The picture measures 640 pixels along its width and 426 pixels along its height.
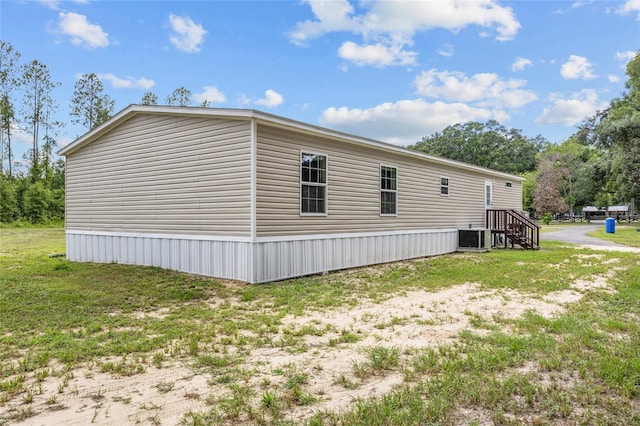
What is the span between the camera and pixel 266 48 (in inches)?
634

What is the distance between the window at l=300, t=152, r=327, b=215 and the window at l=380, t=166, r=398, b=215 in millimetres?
2266

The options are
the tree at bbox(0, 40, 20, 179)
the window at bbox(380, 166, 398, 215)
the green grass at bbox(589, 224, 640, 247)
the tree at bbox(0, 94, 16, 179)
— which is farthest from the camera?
the tree at bbox(0, 94, 16, 179)

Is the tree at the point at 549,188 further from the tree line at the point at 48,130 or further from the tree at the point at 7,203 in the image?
the tree at the point at 7,203

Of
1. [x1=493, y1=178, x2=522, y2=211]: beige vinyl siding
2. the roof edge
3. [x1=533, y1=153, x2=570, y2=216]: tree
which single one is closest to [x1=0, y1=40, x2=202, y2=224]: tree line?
the roof edge

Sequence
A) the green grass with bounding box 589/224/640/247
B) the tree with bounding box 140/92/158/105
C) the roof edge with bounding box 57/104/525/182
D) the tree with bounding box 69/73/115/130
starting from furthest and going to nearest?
the tree with bounding box 140/92/158/105
the tree with bounding box 69/73/115/130
the green grass with bounding box 589/224/640/247
the roof edge with bounding box 57/104/525/182

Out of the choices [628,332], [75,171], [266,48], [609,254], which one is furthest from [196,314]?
[266,48]

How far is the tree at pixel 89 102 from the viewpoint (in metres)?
28.4

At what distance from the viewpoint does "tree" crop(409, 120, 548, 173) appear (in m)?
47.9

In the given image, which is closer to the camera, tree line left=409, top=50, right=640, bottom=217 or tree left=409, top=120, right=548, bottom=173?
tree line left=409, top=50, right=640, bottom=217

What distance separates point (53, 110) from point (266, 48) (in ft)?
68.4

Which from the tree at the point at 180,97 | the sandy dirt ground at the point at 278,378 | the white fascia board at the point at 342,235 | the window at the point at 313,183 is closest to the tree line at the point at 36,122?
the tree at the point at 180,97

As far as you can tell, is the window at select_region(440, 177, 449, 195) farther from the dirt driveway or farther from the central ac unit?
the dirt driveway

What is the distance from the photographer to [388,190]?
10.7 m

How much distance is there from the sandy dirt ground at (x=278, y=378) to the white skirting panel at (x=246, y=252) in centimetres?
242
